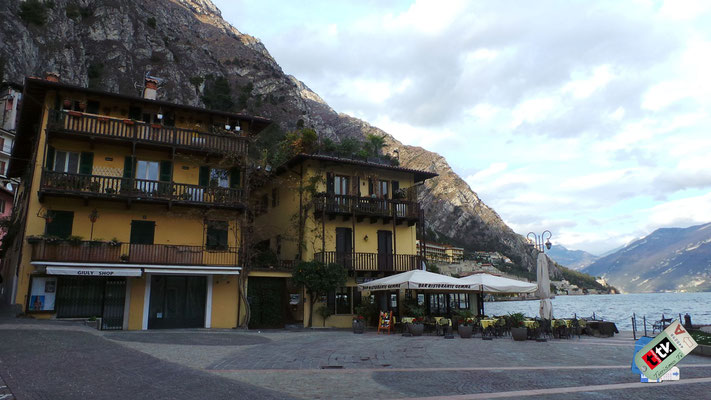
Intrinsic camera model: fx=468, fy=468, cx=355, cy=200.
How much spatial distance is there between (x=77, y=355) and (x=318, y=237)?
1633 centimetres

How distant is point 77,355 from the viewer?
36.0 ft

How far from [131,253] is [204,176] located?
5217 mm

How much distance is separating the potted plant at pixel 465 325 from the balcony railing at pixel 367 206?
793 centimetres

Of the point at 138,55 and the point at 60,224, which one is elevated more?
the point at 138,55

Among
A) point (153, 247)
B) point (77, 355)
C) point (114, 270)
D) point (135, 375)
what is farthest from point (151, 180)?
point (135, 375)

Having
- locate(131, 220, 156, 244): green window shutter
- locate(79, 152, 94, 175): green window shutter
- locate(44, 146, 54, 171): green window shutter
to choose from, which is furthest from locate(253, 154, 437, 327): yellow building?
locate(44, 146, 54, 171): green window shutter

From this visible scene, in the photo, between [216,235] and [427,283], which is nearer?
[427,283]

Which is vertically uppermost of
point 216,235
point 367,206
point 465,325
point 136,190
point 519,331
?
point 367,206

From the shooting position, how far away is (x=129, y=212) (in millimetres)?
22297

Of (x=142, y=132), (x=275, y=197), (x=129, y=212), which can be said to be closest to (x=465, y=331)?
(x=129, y=212)

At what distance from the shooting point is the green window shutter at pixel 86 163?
857 inches

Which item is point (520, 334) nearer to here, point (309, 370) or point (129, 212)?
point (309, 370)

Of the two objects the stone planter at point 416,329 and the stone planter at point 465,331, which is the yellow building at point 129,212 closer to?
the stone planter at point 416,329

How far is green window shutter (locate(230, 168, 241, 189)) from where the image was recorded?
24.6 meters
